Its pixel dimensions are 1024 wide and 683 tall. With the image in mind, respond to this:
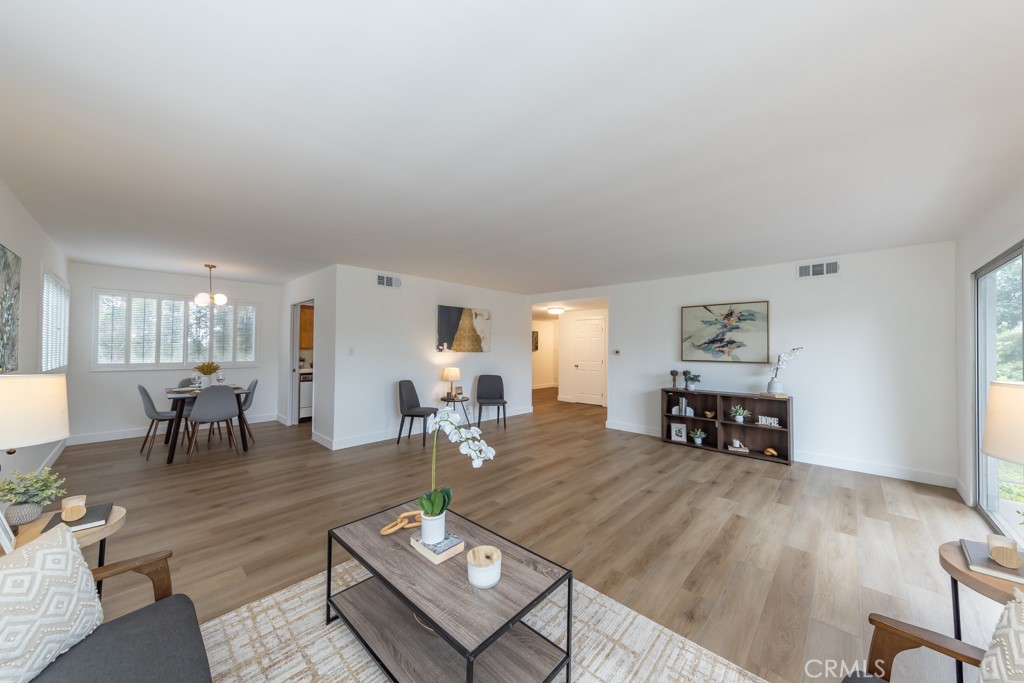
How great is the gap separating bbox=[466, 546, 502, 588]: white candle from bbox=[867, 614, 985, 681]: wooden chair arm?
1.17 meters

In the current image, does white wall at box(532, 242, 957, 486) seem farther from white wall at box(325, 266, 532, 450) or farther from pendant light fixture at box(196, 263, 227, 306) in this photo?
pendant light fixture at box(196, 263, 227, 306)

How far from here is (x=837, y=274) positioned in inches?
166

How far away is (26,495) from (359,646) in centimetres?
155

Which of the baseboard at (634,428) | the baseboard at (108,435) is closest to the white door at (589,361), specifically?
the baseboard at (634,428)

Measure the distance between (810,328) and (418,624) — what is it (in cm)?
500

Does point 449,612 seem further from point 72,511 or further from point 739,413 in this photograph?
point 739,413

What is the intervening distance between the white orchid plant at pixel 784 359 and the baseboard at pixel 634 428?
5.54 ft

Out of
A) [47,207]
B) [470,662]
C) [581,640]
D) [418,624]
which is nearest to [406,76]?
[470,662]

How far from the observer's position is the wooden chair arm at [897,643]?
1.04 m

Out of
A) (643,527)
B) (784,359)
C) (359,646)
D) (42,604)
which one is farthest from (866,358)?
(42,604)

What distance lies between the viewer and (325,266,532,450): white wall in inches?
189

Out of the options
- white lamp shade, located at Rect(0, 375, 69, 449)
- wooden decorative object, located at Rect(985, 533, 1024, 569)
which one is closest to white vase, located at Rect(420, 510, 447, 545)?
white lamp shade, located at Rect(0, 375, 69, 449)

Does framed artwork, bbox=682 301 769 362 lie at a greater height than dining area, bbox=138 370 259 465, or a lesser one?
greater

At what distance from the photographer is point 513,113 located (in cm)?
167
